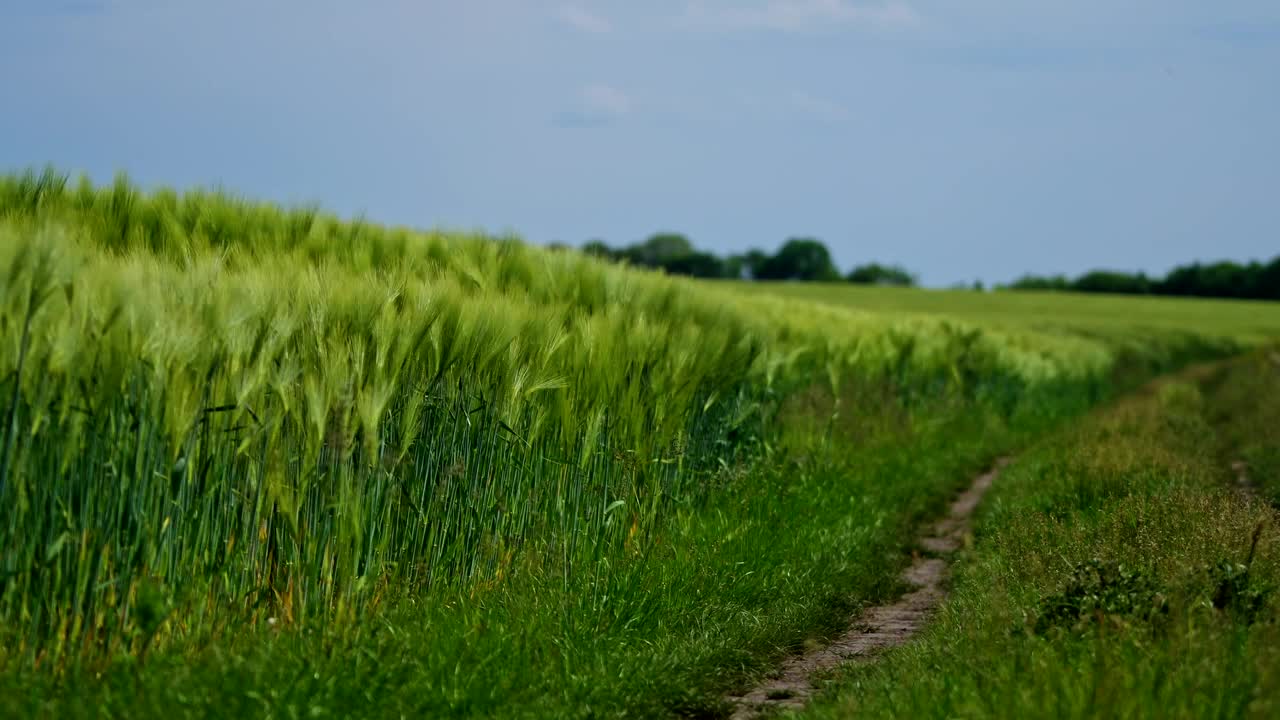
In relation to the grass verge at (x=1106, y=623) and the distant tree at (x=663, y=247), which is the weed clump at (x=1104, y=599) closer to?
the grass verge at (x=1106, y=623)

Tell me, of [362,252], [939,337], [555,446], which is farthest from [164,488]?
[939,337]

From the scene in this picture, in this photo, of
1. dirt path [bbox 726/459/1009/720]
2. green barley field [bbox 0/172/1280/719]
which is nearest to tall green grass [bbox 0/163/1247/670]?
green barley field [bbox 0/172/1280/719]

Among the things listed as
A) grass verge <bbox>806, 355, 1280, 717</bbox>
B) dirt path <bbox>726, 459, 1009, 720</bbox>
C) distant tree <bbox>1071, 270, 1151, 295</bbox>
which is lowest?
dirt path <bbox>726, 459, 1009, 720</bbox>

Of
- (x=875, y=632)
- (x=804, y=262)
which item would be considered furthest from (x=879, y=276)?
(x=875, y=632)

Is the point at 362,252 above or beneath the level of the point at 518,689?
above

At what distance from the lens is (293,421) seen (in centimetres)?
538

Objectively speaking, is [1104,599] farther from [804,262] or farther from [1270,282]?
[804,262]

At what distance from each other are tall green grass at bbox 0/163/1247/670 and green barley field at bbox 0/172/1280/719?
2 centimetres

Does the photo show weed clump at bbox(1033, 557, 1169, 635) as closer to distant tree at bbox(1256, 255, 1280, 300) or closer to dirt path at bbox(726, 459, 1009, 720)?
dirt path at bbox(726, 459, 1009, 720)

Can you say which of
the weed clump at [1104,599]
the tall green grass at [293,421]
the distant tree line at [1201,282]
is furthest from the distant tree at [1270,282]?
the weed clump at [1104,599]

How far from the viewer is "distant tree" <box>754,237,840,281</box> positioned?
338ft

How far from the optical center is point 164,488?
15.8ft

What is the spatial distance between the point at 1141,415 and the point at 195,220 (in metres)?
13.4

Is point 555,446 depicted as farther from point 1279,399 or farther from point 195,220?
point 1279,399
